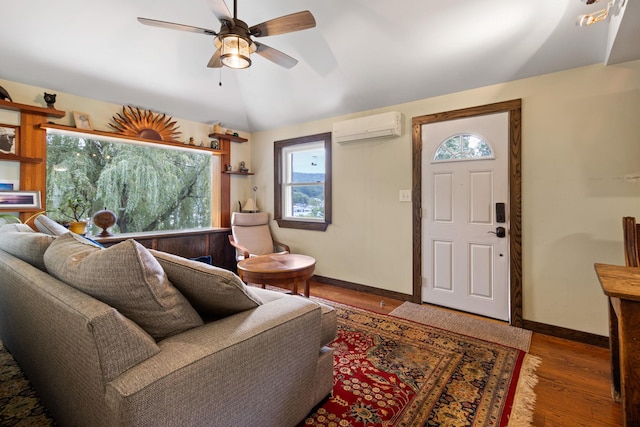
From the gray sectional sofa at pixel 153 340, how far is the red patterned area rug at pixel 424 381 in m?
0.31

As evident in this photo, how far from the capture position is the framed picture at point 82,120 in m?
3.21

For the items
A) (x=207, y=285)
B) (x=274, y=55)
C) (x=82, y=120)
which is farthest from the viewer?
(x=82, y=120)

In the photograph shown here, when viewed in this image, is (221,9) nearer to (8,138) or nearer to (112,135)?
(112,135)

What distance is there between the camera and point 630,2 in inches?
67.1

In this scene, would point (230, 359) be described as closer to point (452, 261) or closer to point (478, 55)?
point (452, 261)

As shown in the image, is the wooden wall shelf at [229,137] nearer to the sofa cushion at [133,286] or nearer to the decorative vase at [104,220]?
the decorative vase at [104,220]

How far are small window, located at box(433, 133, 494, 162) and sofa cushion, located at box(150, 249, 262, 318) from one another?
8.70ft

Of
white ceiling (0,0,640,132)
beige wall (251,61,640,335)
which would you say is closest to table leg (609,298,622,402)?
beige wall (251,61,640,335)

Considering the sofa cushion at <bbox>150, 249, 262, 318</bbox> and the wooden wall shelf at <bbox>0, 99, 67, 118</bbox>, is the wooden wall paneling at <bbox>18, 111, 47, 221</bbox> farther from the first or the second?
the sofa cushion at <bbox>150, 249, 262, 318</bbox>

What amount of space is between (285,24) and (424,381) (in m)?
2.49

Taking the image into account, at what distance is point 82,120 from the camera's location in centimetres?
325

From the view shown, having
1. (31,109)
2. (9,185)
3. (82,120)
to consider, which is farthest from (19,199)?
(82,120)

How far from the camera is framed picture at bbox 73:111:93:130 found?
10.5 ft

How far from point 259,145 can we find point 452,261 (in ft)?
11.0
